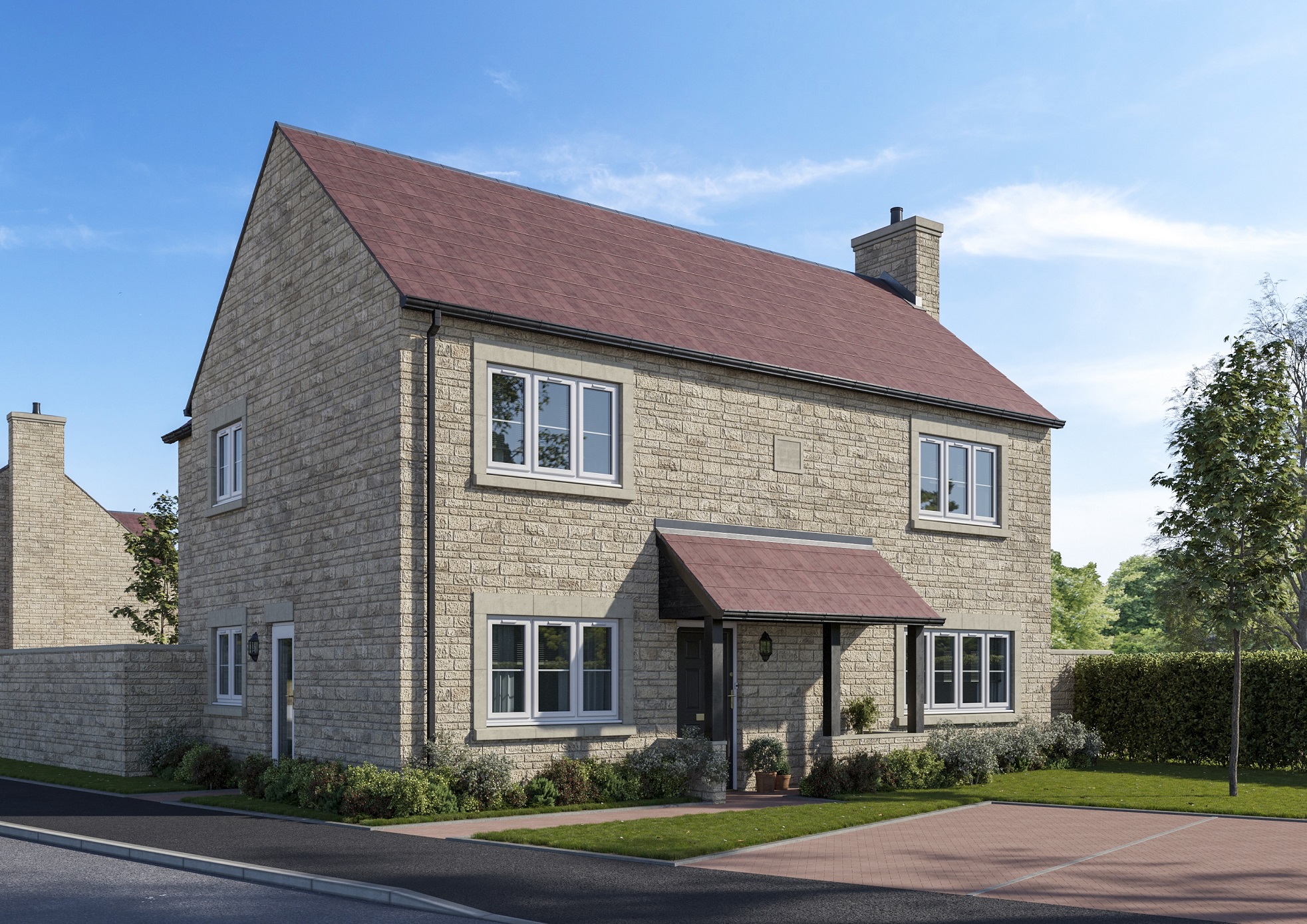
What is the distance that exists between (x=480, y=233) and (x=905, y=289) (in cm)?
1191

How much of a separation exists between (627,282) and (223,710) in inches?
378

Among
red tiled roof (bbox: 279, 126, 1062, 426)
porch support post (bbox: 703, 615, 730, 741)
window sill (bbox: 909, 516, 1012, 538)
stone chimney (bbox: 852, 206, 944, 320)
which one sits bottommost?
porch support post (bbox: 703, 615, 730, 741)

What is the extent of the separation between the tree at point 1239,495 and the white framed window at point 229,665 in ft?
49.1

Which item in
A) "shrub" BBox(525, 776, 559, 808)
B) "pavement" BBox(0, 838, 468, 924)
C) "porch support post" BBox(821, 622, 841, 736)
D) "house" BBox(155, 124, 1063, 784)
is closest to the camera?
"pavement" BBox(0, 838, 468, 924)

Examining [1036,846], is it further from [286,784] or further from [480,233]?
[480,233]

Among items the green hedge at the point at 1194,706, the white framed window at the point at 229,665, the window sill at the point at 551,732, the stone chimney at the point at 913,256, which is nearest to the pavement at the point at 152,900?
the window sill at the point at 551,732

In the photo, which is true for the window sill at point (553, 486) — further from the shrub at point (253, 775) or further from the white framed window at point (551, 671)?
the shrub at point (253, 775)

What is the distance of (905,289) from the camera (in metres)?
28.2

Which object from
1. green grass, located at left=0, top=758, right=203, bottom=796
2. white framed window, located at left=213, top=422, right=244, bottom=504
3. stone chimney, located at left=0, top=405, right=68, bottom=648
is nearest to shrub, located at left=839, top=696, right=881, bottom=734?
green grass, located at left=0, top=758, right=203, bottom=796

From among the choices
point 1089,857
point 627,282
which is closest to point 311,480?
point 627,282

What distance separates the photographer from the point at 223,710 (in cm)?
2056

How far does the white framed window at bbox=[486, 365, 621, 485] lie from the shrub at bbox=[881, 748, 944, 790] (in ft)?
20.3

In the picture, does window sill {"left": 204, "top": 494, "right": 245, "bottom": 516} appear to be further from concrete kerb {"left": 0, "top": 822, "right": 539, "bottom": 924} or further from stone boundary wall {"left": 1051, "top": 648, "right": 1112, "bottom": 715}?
stone boundary wall {"left": 1051, "top": 648, "right": 1112, "bottom": 715}

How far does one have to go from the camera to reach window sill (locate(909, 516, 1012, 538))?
2238 cm
